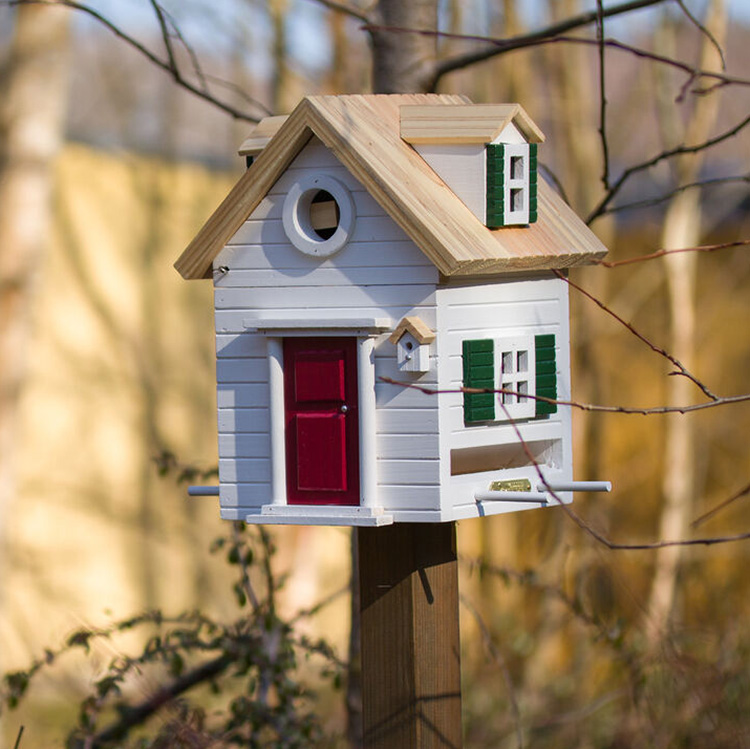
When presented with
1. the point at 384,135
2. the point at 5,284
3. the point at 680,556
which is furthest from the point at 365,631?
the point at 680,556

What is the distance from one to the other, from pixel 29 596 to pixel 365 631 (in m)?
4.67

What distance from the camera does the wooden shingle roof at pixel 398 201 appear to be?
6.75ft

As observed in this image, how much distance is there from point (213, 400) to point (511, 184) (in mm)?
5747

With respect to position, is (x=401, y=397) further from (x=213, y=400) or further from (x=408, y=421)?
(x=213, y=400)

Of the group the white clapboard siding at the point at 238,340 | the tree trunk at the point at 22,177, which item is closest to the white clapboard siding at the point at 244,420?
the white clapboard siding at the point at 238,340

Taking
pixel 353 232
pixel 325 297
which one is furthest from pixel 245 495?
pixel 353 232

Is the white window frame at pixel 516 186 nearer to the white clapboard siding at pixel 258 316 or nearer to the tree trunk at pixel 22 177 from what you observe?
the white clapboard siding at pixel 258 316

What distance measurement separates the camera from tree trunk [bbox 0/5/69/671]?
4.47 meters

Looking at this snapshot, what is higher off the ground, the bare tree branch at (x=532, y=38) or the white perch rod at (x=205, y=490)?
the bare tree branch at (x=532, y=38)

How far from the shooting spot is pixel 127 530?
23.6 feet

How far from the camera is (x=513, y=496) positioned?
2.15 meters

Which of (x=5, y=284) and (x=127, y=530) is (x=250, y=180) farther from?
(x=127, y=530)

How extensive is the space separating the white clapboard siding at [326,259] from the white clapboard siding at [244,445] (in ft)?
1.04

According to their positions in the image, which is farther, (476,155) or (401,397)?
(476,155)
